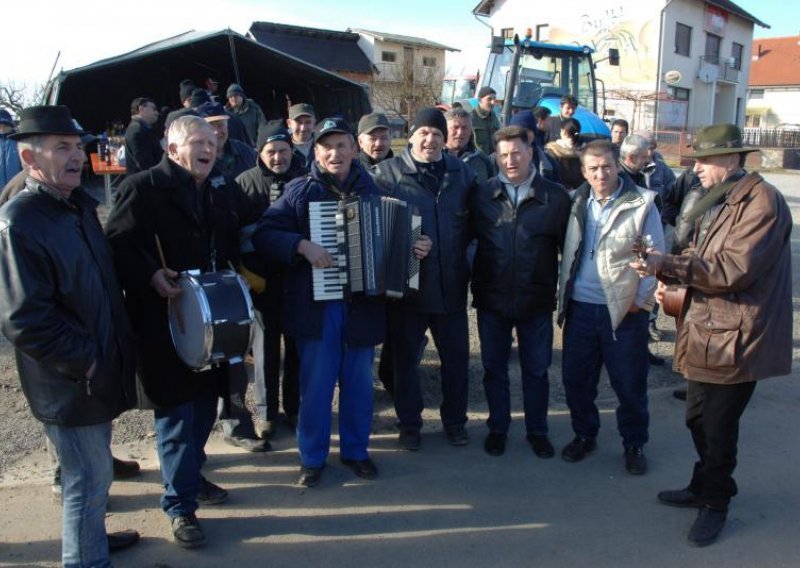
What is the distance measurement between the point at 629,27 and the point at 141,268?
39924 mm

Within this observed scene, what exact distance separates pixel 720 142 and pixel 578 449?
210 cm

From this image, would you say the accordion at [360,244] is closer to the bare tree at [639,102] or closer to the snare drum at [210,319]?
the snare drum at [210,319]

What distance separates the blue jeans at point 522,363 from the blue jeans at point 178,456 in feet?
6.30

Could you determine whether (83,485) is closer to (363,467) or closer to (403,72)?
(363,467)

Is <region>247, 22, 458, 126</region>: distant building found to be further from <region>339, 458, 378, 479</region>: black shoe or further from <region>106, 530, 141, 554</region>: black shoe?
<region>106, 530, 141, 554</region>: black shoe

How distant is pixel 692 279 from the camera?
3307mm

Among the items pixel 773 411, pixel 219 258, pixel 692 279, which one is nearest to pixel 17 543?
pixel 219 258

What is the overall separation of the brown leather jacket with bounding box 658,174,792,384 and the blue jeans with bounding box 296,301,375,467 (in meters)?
1.84

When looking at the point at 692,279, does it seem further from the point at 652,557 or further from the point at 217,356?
the point at 217,356

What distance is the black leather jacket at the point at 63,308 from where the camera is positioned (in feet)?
8.38

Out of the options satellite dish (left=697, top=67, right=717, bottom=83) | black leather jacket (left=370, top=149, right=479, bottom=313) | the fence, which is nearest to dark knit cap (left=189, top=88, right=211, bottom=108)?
black leather jacket (left=370, top=149, right=479, bottom=313)

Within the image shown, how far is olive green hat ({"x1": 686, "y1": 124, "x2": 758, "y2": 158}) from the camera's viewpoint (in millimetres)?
3328

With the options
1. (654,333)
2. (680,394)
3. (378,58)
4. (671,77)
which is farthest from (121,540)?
(378,58)

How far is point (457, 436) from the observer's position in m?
4.59
